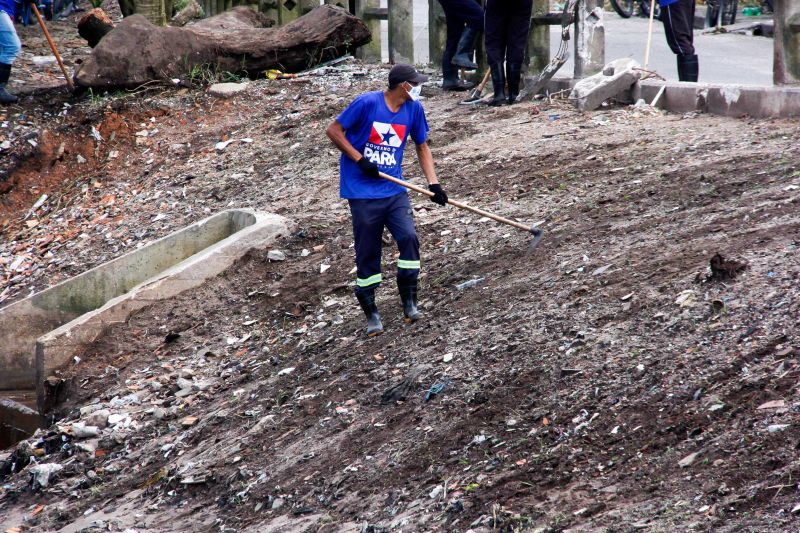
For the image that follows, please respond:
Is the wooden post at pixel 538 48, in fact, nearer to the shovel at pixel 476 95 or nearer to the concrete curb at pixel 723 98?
the shovel at pixel 476 95

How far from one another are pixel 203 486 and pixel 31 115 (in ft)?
26.9

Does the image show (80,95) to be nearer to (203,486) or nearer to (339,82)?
(339,82)

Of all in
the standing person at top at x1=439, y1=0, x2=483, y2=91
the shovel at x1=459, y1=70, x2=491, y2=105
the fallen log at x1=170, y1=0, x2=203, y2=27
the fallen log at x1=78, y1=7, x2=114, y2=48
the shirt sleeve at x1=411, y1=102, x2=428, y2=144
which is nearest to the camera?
the shirt sleeve at x1=411, y1=102, x2=428, y2=144

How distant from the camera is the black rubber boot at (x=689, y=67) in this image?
31.1ft

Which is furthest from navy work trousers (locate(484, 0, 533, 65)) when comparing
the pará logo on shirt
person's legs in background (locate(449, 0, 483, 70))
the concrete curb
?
the pará logo on shirt

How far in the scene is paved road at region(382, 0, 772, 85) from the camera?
40.6 feet

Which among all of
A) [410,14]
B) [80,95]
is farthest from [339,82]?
[80,95]

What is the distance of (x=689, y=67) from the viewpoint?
31.2 ft

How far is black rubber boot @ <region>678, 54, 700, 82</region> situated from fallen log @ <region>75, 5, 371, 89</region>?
15.1 ft

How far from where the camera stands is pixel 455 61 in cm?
1085

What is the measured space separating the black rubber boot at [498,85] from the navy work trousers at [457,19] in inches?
32.4

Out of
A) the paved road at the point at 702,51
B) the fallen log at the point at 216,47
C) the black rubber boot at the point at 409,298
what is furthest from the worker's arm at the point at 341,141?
the fallen log at the point at 216,47

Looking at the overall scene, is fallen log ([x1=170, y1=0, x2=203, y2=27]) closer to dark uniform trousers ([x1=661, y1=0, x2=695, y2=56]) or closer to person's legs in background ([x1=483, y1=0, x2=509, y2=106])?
person's legs in background ([x1=483, y1=0, x2=509, y2=106])

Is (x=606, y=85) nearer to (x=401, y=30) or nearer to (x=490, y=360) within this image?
(x=401, y=30)
